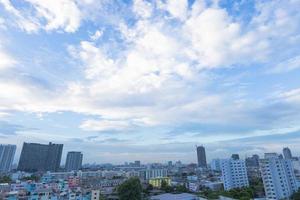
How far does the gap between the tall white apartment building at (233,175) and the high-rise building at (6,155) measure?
6501 centimetres

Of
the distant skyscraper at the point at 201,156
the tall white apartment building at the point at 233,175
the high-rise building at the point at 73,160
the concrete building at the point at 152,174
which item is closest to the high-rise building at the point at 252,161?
the distant skyscraper at the point at 201,156

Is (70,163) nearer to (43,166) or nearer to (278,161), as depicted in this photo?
(43,166)

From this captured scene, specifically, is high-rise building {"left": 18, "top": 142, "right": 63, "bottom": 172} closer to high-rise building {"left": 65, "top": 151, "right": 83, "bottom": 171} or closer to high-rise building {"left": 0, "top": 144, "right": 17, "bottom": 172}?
high-rise building {"left": 0, "top": 144, "right": 17, "bottom": 172}

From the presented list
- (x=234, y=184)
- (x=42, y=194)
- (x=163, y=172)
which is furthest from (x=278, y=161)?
(x=163, y=172)

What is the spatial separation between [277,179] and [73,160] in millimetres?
77096

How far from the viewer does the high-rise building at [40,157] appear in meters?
66.1

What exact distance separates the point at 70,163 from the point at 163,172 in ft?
134

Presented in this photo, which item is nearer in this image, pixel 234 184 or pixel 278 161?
pixel 278 161

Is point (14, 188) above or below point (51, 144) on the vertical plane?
below

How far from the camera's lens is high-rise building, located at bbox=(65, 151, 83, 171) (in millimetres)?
82925

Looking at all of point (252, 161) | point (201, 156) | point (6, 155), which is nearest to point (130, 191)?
point (6, 155)

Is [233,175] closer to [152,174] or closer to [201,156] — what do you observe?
[152,174]

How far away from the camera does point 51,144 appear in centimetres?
6994

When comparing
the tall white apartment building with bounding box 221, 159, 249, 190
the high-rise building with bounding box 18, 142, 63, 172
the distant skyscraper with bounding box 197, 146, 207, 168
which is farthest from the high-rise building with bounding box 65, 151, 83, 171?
the tall white apartment building with bounding box 221, 159, 249, 190
